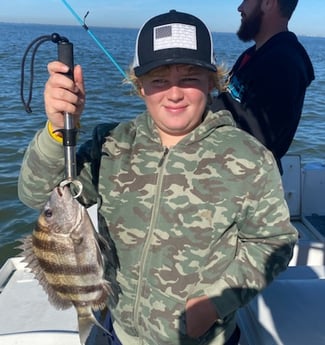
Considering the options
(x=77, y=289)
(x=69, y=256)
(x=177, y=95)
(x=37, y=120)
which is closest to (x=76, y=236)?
(x=69, y=256)

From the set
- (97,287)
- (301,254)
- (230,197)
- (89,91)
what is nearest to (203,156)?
(230,197)

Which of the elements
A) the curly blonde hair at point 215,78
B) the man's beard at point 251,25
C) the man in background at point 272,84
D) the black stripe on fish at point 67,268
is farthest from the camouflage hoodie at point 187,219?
the man's beard at point 251,25

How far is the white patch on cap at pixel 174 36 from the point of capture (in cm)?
193

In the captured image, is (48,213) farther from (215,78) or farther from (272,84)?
(272,84)

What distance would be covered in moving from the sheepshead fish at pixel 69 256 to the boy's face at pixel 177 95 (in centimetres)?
59

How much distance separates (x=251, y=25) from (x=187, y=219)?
2.18 meters

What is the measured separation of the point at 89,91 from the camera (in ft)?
53.8

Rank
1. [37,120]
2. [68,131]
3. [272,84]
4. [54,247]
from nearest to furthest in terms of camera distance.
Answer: [68,131]
[54,247]
[272,84]
[37,120]

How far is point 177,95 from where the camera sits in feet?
6.54

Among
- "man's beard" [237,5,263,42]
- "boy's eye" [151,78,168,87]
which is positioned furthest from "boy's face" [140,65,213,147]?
"man's beard" [237,5,263,42]

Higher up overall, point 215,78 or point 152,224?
point 215,78

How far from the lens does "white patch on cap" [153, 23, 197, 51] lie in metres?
1.93

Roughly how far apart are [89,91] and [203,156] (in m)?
14.8

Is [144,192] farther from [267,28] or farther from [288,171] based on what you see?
[288,171]
